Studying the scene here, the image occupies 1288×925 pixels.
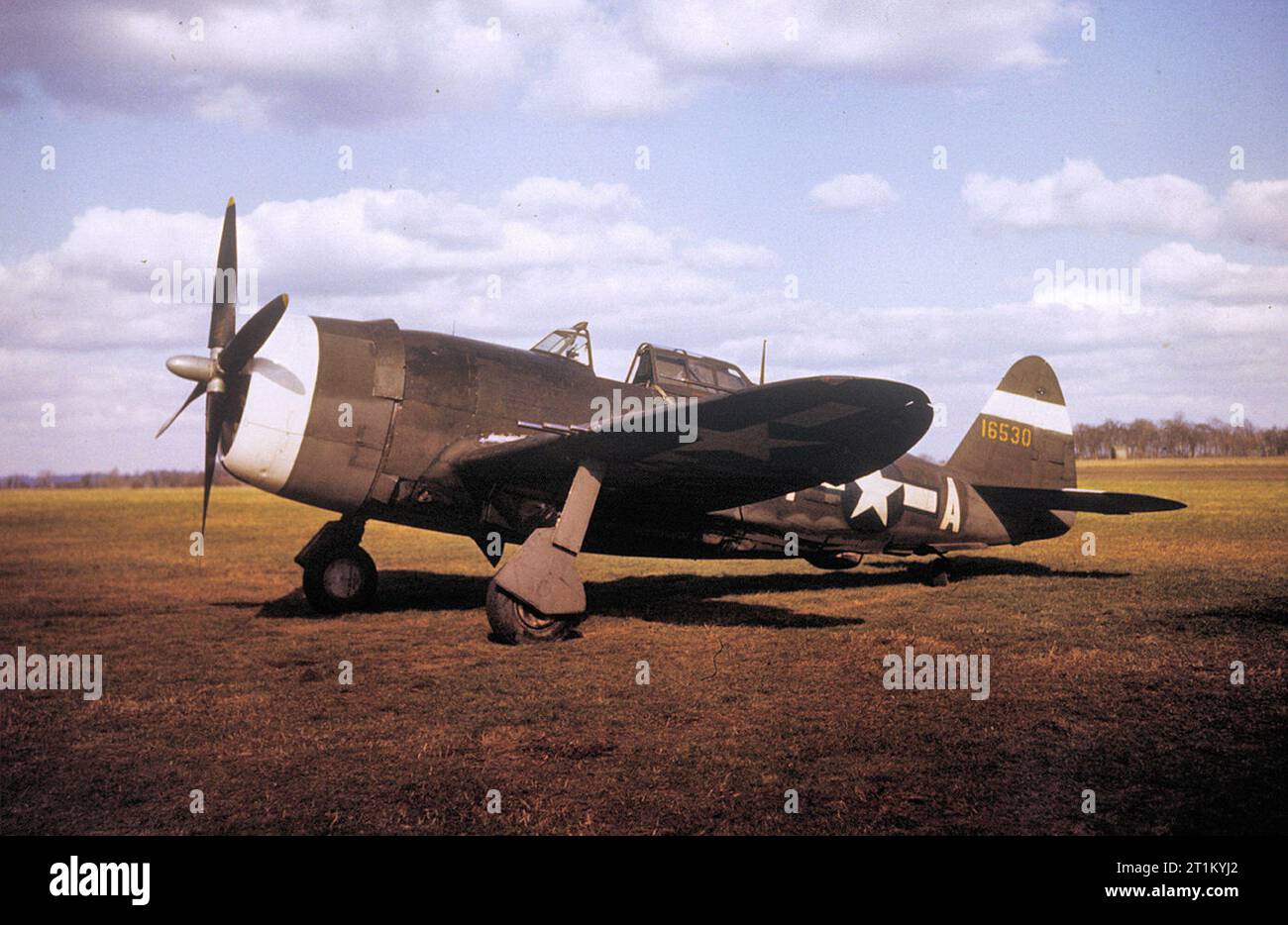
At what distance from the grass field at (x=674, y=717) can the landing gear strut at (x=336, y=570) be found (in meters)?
0.26

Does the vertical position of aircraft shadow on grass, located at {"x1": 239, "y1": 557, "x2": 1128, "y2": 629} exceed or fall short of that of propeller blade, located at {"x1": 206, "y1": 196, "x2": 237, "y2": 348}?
it falls short

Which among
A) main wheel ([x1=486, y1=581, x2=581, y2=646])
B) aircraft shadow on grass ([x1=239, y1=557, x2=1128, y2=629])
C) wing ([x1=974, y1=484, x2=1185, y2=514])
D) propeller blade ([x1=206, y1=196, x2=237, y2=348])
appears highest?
propeller blade ([x1=206, y1=196, x2=237, y2=348])

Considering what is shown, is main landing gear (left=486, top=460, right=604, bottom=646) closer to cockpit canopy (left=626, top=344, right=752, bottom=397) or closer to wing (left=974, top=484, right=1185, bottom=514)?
cockpit canopy (left=626, top=344, right=752, bottom=397)

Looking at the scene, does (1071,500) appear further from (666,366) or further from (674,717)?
(674,717)

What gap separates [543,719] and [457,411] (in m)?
3.91

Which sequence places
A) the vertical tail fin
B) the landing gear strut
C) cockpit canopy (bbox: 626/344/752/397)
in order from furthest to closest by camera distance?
1. the vertical tail fin
2. cockpit canopy (bbox: 626/344/752/397)
3. the landing gear strut

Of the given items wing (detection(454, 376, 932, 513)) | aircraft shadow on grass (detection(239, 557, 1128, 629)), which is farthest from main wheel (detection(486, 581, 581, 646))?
aircraft shadow on grass (detection(239, 557, 1128, 629))

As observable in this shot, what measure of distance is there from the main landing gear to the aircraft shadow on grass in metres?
1.61

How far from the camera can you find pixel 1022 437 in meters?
12.2

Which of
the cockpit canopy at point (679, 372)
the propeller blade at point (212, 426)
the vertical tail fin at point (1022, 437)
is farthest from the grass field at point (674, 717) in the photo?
the cockpit canopy at point (679, 372)

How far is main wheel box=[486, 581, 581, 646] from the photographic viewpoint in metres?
7.22

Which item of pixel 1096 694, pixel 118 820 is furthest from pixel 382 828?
pixel 1096 694

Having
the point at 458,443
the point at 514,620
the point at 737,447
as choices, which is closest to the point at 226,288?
the point at 458,443

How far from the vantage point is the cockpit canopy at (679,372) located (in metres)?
9.41
